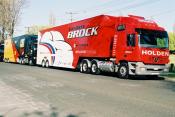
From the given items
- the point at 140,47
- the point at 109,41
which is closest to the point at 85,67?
the point at 109,41

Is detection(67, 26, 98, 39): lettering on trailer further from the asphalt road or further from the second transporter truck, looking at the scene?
the asphalt road

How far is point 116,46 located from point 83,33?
4.89 meters

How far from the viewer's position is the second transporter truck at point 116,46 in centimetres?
2123

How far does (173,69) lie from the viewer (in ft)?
96.7

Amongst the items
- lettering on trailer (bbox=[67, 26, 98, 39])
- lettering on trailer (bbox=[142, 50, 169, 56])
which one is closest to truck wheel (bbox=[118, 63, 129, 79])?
lettering on trailer (bbox=[142, 50, 169, 56])

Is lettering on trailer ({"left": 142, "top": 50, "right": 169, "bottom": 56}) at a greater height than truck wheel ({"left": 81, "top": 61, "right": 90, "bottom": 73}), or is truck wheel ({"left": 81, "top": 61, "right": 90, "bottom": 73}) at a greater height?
lettering on trailer ({"left": 142, "top": 50, "right": 169, "bottom": 56})

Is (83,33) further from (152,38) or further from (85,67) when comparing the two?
(152,38)

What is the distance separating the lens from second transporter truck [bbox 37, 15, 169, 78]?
21.2 metres

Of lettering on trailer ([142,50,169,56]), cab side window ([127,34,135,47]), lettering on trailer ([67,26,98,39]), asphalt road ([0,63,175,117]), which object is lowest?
asphalt road ([0,63,175,117])

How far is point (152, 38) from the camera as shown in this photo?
2158cm

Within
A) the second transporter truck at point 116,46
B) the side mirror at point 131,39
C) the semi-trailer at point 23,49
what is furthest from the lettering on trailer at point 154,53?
the semi-trailer at point 23,49

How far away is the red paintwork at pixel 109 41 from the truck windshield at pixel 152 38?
307 mm

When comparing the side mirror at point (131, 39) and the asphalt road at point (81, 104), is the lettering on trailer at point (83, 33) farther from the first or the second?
the asphalt road at point (81, 104)

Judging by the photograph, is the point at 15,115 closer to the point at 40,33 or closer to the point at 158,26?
the point at 158,26
